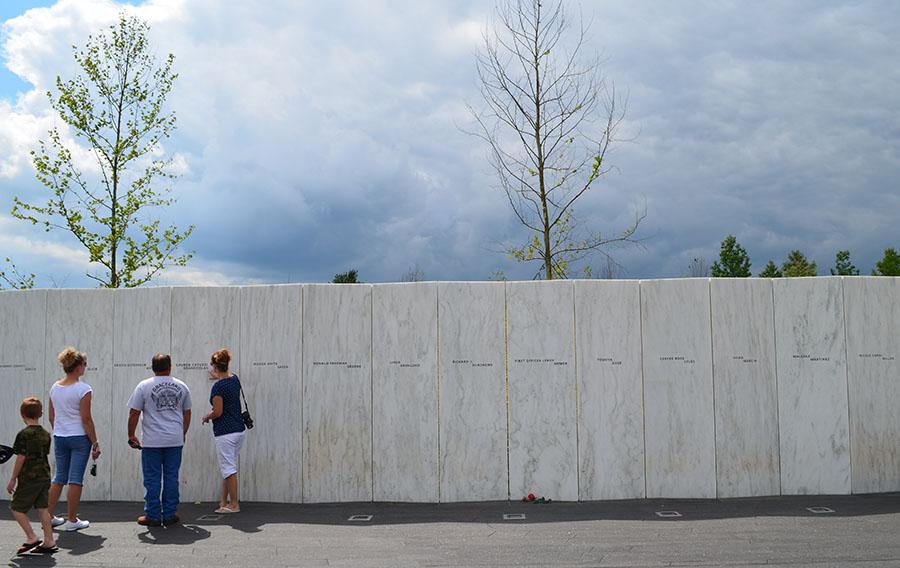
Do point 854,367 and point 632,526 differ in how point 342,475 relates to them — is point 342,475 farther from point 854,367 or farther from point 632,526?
point 854,367

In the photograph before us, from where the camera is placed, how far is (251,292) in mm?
11250

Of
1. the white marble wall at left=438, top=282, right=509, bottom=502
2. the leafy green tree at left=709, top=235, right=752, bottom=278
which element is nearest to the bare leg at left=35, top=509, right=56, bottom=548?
the white marble wall at left=438, top=282, right=509, bottom=502

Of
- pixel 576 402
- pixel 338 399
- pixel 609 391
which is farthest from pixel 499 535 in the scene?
pixel 338 399

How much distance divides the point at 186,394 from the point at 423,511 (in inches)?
128

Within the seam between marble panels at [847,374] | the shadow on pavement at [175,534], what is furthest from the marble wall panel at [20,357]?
the seam between marble panels at [847,374]

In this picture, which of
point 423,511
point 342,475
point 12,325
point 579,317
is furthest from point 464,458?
point 12,325

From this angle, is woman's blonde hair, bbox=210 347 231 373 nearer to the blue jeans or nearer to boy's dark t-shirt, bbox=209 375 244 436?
boy's dark t-shirt, bbox=209 375 244 436

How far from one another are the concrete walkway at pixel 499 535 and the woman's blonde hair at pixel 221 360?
71.3 inches

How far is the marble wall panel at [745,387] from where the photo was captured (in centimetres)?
1095

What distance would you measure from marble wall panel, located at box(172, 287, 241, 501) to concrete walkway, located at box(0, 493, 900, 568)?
16.9 inches

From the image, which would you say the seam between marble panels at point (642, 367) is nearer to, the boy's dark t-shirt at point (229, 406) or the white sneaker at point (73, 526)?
the boy's dark t-shirt at point (229, 406)

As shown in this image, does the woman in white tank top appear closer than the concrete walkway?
No

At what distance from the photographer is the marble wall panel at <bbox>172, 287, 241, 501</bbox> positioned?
11.1m

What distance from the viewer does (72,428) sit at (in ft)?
30.4
